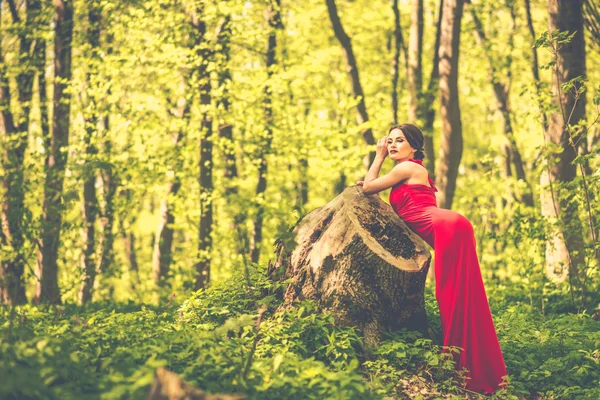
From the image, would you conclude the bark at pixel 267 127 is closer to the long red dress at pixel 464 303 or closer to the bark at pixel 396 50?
the bark at pixel 396 50

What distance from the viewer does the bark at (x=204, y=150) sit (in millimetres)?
12336

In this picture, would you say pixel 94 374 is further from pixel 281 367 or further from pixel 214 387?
pixel 281 367

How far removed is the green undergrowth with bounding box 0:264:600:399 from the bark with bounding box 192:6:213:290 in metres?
5.92

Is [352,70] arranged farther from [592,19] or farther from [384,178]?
[384,178]

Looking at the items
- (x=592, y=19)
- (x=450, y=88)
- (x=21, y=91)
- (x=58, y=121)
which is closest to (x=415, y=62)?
(x=450, y=88)

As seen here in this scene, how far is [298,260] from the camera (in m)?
5.75

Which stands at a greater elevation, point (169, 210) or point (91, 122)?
point (91, 122)

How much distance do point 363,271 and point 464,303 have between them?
105 centimetres

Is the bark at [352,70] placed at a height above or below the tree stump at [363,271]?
above

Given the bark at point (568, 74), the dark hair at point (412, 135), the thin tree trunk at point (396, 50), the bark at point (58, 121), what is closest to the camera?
the dark hair at point (412, 135)

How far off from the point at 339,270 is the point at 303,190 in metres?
15.2

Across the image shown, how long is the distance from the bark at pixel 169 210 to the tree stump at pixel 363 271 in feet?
23.7

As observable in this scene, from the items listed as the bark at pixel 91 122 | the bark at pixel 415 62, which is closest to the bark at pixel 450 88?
the bark at pixel 415 62

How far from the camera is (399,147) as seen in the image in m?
6.14
